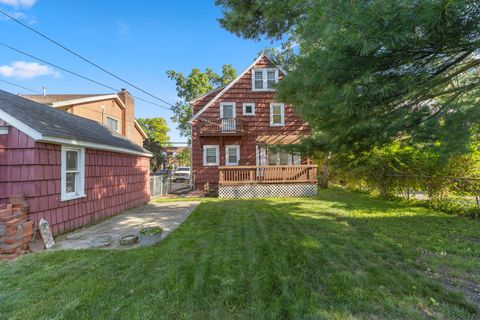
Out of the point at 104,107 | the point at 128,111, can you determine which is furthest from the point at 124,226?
the point at 128,111

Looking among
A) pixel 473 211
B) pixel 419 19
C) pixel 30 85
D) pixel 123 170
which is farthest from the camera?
pixel 30 85

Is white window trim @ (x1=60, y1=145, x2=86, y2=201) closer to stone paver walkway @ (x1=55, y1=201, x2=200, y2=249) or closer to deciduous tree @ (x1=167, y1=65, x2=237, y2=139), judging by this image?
stone paver walkway @ (x1=55, y1=201, x2=200, y2=249)

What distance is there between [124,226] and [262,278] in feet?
14.9

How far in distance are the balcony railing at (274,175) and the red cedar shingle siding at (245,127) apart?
1.97 m

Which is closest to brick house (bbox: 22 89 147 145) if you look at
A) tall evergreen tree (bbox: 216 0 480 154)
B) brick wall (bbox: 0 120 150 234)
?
brick wall (bbox: 0 120 150 234)

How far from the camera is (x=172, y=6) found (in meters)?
12.3

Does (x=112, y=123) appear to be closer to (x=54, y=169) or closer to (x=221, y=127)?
(x=221, y=127)

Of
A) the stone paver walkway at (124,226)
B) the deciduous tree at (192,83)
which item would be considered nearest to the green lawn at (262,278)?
the stone paver walkway at (124,226)

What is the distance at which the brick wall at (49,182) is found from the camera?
15.5 ft

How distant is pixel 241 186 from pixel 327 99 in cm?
992

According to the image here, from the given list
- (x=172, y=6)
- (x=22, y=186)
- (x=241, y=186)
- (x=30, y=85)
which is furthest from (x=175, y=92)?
(x=22, y=186)

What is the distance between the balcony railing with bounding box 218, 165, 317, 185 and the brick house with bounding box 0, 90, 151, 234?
583cm

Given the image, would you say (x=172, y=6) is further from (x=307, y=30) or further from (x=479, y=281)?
(x=479, y=281)

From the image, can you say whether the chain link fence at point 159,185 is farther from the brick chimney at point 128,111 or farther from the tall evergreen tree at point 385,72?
the tall evergreen tree at point 385,72
